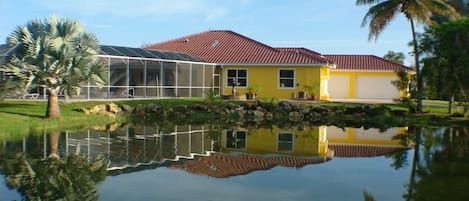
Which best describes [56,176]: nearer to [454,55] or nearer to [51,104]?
[51,104]

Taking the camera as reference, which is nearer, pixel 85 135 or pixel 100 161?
pixel 100 161

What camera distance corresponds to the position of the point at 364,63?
34250 mm

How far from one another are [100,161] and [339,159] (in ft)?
18.6

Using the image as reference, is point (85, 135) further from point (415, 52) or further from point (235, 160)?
point (415, 52)

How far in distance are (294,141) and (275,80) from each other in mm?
14679

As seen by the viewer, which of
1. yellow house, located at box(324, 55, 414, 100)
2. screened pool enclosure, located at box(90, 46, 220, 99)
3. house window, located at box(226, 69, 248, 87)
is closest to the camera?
screened pool enclosure, located at box(90, 46, 220, 99)

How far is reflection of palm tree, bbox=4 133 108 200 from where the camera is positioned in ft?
23.6

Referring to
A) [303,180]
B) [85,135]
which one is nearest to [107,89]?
[85,135]

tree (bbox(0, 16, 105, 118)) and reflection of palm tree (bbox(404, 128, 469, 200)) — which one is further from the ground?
tree (bbox(0, 16, 105, 118))

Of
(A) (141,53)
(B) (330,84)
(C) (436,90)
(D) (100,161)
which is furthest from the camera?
(B) (330,84)

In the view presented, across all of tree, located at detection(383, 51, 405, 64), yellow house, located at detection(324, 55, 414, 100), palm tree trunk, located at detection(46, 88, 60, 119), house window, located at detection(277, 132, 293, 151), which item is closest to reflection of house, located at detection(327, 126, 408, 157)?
house window, located at detection(277, 132, 293, 151)

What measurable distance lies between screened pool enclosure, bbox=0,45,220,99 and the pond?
8.90 meters

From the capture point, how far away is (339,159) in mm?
10922

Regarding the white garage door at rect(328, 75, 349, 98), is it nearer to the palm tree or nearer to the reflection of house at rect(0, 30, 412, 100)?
the reflection of house at rect(0, 30, 412, 100)
